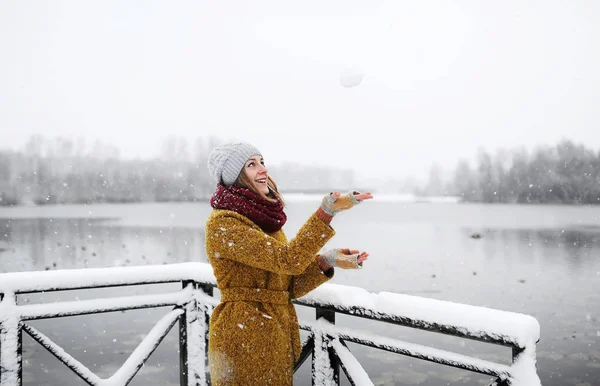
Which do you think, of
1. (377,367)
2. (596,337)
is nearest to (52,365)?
(377,367)

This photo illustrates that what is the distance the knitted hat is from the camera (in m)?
2.19

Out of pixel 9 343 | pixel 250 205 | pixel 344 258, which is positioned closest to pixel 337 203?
pixel 344 258

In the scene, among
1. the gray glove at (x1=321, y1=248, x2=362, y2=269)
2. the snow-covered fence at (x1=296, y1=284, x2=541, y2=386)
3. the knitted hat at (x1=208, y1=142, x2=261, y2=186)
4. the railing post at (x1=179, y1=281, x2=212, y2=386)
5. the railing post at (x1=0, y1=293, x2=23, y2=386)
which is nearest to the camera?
the snow-covered fence at (x1=296, y1=284, x2=541, y2=386)

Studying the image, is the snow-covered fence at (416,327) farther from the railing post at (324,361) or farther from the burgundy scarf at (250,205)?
the burgundy scarf at (250,205)

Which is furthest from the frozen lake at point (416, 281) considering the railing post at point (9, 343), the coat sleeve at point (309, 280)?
the coat sleeve at point (309, 280)

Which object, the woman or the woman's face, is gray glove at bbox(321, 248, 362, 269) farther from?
the woman's face

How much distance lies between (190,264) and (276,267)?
5.31 feet

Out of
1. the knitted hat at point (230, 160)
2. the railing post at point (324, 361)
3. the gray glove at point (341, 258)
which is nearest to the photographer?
the gray glove at point (341, 258)

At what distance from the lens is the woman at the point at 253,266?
77.1 inches

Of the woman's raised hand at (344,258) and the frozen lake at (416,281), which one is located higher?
the woman's raised hand at (344,258)

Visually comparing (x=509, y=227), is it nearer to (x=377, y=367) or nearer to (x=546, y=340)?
(x=546, y=340)

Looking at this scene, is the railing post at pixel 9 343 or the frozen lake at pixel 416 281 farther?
the frozen lake at pixel 416 281

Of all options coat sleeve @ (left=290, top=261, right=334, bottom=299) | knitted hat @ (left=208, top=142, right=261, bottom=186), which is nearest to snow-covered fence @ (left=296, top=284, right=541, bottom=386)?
coat sleeve @ (left=290, top=261, right=334, bottom=299)

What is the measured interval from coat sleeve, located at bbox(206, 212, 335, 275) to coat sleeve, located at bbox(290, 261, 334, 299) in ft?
1.03
